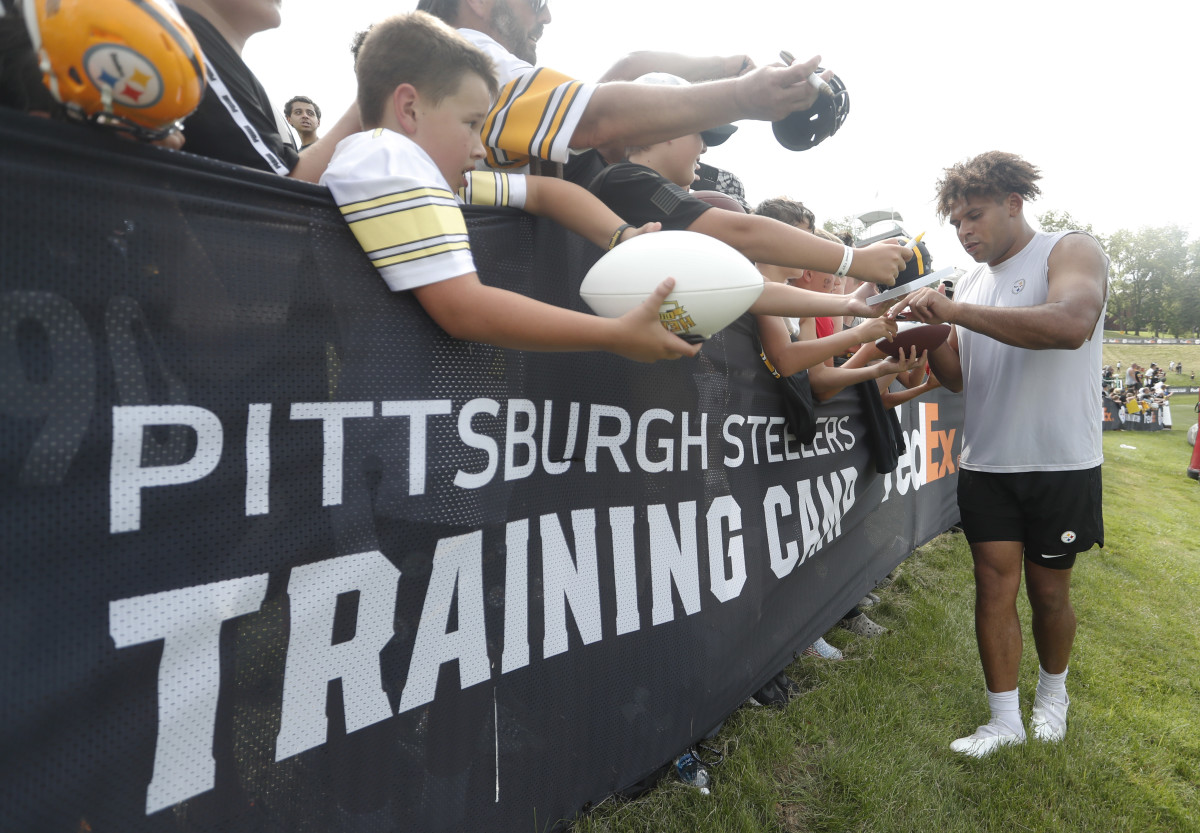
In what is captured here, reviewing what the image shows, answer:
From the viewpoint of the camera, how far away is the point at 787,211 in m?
3.24

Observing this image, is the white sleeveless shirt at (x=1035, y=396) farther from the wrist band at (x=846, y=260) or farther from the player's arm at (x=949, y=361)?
the wrist band at (x=846, y=260)

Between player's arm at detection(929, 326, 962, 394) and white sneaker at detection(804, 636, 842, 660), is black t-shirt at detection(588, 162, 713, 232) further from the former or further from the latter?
white sneaker at detection(804, 636, 842, 660)

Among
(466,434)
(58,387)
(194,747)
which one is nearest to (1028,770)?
(466,434)

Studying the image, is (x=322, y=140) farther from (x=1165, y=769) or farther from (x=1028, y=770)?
(x=1165, y=769)

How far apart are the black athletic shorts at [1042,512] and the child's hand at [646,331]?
2.35m

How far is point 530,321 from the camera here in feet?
4.57

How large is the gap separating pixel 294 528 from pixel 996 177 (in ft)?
11.0

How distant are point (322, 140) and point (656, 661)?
6.30ft

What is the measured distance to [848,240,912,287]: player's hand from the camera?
2165 mm

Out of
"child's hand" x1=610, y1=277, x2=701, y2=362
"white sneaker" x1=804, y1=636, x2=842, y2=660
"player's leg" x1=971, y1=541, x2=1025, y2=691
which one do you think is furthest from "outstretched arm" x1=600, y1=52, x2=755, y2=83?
"white sneaker" x1=804, y1=636, x2=842, y2=660

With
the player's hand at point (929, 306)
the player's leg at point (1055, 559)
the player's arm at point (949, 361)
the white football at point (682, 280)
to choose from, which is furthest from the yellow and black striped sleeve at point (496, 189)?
the player's leg at point (1055, 559)

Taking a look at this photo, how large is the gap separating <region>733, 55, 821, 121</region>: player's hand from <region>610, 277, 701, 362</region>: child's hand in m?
0.71

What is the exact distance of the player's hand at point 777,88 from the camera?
5.66 ft

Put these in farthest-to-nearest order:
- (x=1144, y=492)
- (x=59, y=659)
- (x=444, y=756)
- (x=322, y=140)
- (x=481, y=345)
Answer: (x=1144, y=492), (x=322, y=140), (x=481, y=345), (x=444, y=756), (x=59, y=659)
